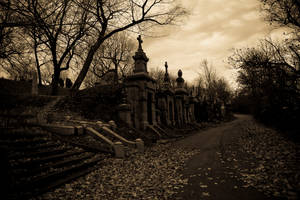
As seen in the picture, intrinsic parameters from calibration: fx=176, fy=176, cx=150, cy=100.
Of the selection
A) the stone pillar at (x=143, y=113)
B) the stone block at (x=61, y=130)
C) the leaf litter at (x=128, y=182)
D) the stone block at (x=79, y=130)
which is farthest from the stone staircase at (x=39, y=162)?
the stone pillar at (x=143, y=113)

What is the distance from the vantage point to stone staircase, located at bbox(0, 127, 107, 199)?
4.44 m

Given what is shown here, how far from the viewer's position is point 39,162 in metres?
5.54

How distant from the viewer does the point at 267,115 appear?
18000 millimetres

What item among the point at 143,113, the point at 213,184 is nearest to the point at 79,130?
the point at 143,113

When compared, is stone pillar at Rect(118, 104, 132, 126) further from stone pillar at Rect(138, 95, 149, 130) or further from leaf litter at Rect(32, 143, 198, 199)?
leaf litter at Rect(32, 143, 198, 199)

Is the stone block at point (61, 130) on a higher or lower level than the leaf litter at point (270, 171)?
higher

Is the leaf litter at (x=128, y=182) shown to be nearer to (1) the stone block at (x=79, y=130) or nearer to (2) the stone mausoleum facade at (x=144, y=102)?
(1) the stone block at (x=79, y=130)

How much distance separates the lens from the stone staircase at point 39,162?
14.6 ft

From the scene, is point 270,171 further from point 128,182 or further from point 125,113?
point 125,113

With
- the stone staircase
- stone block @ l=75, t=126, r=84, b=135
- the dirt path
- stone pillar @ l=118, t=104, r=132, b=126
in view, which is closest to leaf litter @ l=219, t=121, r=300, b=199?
the dirt path

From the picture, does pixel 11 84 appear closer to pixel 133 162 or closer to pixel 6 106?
pixel 6 106

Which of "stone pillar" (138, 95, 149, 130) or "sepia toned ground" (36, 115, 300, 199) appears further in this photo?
"stone pillar" (138, 95, 149, 130)

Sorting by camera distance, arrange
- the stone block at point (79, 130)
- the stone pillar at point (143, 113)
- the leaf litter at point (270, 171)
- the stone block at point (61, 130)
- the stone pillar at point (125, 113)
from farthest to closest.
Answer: the stone pillar at point (143, 113)
the stone pillar at point (125, 113)
the stone block at point (79, 130)
the stone block at point (61, 130)
the leaf litter at point (270, 171)

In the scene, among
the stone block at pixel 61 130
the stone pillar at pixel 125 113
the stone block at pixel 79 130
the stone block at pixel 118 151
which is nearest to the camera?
the stone block at pixel 118 151
